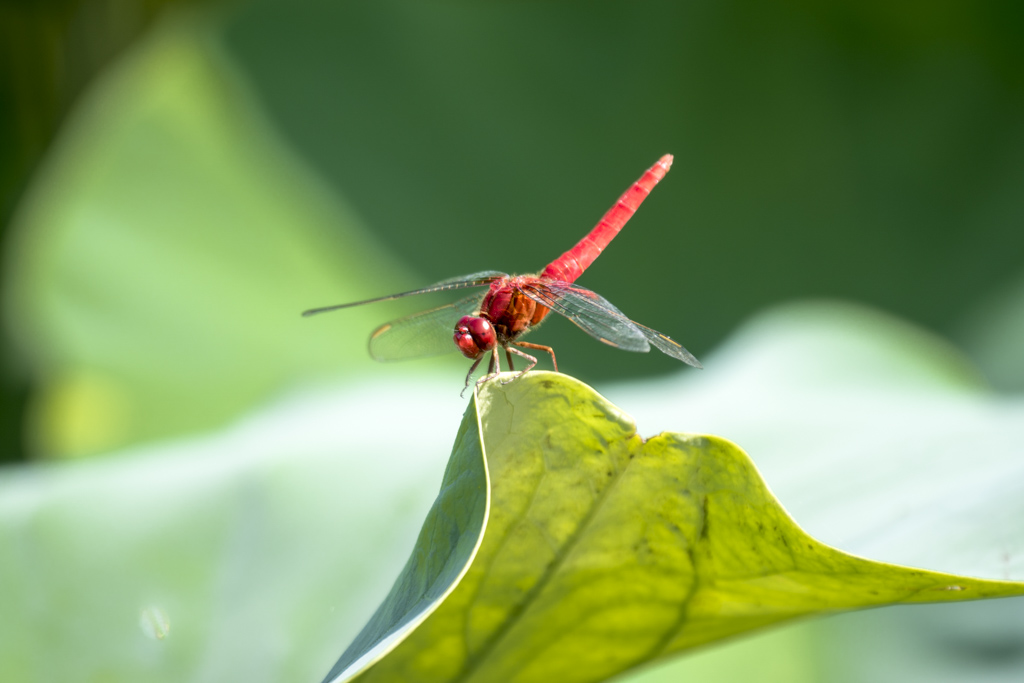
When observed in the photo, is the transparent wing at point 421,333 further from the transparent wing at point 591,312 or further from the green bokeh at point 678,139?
the green bokeh at point 678,139

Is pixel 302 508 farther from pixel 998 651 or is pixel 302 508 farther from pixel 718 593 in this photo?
pixel 998 651

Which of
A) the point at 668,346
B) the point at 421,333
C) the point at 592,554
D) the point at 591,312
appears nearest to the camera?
the point at 592,554

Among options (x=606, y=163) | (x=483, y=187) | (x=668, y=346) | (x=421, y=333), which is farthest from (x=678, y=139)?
(x=668, y=346)

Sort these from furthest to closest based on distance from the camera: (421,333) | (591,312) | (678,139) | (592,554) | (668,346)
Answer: (678,139), (421,333), (591,312), (668,346), (592,554)

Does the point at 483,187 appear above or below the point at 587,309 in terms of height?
above

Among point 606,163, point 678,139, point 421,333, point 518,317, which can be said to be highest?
point 678,139

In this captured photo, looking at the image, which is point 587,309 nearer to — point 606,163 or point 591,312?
point 591,312

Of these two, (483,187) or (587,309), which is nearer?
(587,309)

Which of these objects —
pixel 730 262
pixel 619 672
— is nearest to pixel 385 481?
pixel 619 672
